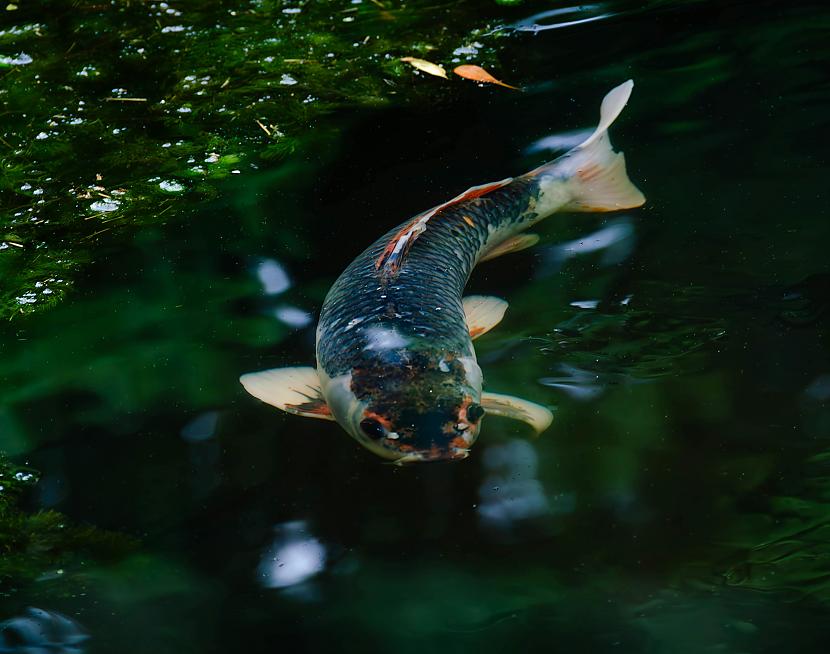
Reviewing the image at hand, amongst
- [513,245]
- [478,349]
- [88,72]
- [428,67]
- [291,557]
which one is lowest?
[291,557]

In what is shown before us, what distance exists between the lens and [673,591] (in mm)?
2365

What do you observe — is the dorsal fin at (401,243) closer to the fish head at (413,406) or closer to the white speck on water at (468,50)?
the fish head at (413,406)

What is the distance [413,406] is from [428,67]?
2704 millimetres

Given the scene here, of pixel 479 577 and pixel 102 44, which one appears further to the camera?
pixel 102 44

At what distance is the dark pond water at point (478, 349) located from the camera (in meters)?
2.40

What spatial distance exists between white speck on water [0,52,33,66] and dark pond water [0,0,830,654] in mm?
115

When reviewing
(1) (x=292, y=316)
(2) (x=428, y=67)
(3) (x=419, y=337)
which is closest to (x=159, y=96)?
(2) (x=428, y=67)

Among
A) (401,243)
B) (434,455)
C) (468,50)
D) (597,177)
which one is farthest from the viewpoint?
(468,50)

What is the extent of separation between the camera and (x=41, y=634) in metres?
2.35

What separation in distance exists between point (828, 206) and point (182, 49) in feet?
11.1

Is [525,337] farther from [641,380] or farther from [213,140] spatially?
[213,140]

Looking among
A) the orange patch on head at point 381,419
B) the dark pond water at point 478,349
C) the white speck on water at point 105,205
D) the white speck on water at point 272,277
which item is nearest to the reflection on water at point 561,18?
the dark pond water at point 478,349

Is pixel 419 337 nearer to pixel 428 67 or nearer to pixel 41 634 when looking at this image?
pixel 41 634

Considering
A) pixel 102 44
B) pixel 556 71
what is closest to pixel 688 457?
pixel 556 71
